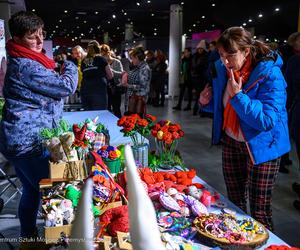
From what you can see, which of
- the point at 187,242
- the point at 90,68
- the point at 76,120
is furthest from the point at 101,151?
the point at 90,68

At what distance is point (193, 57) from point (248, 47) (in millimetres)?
6647

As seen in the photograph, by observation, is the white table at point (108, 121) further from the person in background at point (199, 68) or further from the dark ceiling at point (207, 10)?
the dark ceiling at point (207, 10)

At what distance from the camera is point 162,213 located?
1.37 meters

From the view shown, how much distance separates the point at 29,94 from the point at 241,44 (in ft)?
3.32

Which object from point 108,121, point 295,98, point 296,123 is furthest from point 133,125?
point 295,98

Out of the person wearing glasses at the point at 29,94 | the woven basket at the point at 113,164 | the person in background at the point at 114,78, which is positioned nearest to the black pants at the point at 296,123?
the woven basket at the point at 113,164

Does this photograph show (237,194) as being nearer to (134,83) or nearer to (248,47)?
(248,47)

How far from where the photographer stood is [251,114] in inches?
59.0

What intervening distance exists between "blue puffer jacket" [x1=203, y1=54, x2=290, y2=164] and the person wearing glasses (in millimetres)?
851

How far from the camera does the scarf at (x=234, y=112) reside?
161 centimetres

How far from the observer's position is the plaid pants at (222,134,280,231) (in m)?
1.66

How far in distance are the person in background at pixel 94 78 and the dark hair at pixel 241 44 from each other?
3.28 meters

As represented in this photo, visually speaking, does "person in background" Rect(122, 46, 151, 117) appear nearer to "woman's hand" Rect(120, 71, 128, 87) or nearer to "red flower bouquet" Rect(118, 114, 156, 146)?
"woman's hand" Rect(120, 71, 128, 87)

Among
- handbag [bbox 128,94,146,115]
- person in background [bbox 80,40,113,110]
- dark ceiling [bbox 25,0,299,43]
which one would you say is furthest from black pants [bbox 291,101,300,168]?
dark ceiling [bbox 25,0,299,43]
